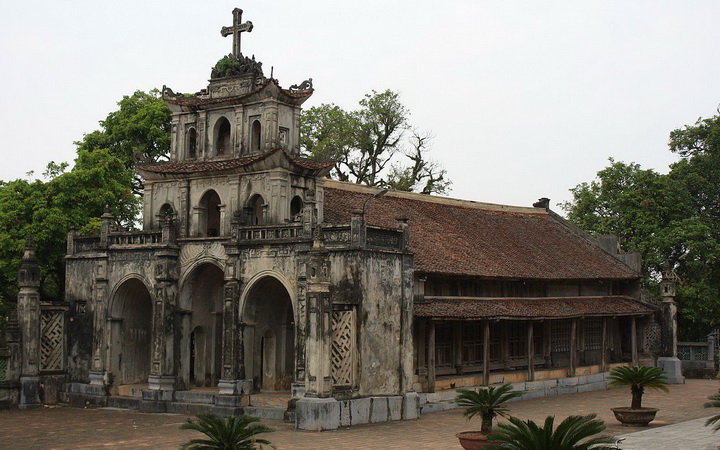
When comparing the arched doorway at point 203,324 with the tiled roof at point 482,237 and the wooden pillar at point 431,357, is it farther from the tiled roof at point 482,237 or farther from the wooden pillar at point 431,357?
the wooden pillar at point 431,357

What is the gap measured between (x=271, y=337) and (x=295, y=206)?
4293 mm

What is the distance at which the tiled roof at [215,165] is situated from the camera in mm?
27766

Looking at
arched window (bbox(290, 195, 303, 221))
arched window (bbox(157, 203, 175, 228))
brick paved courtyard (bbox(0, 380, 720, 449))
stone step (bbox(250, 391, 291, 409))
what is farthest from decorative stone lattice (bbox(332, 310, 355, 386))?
arched window (bbox(157, 203, 175, 228))

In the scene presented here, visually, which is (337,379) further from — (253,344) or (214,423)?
(214,423)

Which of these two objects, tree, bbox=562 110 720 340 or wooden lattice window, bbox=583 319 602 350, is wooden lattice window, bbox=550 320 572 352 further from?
tree, bbox=562 110 720 340

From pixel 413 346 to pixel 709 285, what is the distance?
19673 millimetres

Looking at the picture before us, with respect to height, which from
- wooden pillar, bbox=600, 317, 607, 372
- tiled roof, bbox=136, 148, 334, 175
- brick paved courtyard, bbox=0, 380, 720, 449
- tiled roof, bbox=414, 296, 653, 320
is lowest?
brick paved courtyard, bbox=0, 380, 720, 449

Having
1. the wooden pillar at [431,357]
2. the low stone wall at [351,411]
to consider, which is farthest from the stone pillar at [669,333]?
the low stone wall at [351,411]

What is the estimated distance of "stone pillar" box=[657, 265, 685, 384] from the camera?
38.6 meters

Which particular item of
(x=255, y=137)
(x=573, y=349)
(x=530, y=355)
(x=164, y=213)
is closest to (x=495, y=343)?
(x=530, y=355)

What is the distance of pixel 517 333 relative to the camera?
34.2 metres

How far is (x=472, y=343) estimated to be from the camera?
106 ft

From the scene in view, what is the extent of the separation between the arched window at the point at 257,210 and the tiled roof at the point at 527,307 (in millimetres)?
5703

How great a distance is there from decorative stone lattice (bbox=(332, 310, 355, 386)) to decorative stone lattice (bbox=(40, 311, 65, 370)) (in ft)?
37.3
